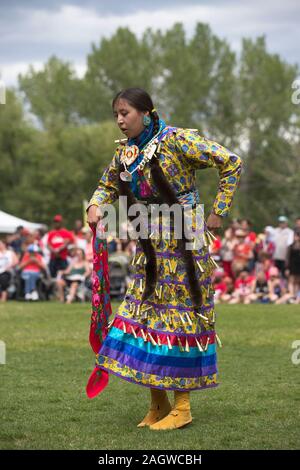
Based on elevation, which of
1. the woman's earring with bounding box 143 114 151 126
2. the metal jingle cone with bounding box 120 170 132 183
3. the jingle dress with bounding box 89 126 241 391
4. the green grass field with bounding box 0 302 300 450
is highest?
the woman's earring with bounding box 143 114 151 126

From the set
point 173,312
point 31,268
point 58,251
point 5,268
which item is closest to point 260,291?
point 58,251

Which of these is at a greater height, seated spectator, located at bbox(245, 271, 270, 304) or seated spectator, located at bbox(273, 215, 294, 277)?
seated spectator, located at bbox(273, 215, 294, 277)

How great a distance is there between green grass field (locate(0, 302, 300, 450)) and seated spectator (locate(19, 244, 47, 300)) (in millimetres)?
8393

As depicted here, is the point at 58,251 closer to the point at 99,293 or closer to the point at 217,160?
the point at 99,293

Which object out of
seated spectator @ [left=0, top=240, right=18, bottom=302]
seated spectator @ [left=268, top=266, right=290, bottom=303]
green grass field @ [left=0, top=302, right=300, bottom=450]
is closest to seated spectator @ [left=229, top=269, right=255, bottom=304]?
seated spectator @ [left=268, top=266, right=290, bottom=303]

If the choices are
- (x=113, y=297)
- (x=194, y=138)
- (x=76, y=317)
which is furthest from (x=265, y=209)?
(x=194, y=138)

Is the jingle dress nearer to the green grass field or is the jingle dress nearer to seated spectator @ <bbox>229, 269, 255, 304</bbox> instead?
the green grass field

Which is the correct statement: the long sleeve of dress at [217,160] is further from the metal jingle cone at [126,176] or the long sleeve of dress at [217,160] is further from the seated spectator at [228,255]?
the seated spectator at [228,255]

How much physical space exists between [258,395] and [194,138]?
2219 millimetres

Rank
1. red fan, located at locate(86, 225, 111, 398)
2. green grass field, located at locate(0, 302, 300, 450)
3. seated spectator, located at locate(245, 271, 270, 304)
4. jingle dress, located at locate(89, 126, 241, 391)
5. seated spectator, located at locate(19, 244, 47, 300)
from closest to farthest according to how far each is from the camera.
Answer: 1. green grass field, located at locate(0, 302, 300, 450)
2. jingle dress, located at locate(89, 126, 241, 391)
3. red fan, located at locate(86, 225, 111, 398)
4. seated spectator, located at locate(245, 271, 270, 304)
5. seated spectator, located at locate(19, 244, 47, 300)

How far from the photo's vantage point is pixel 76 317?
14734 millimetres

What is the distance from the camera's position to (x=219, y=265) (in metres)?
20.3

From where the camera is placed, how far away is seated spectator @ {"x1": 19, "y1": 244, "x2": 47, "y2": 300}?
20125 mm

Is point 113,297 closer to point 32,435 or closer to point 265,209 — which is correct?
point 32,435
